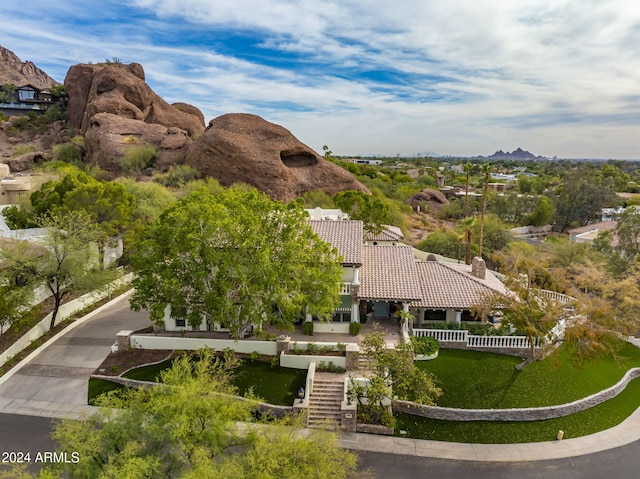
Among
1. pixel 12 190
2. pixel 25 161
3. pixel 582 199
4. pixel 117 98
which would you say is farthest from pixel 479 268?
pixel 25 161

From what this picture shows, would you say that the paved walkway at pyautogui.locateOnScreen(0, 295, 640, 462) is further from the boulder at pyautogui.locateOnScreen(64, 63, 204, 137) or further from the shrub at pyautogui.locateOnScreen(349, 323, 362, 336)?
the boulder at pyautogui.locateOnScreen(64, 63, 204, 137)

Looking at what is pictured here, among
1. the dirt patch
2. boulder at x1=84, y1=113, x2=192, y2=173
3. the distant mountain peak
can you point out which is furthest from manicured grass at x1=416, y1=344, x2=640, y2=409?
the distant mountain peak

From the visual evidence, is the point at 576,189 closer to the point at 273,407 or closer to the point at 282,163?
the point at 282,163

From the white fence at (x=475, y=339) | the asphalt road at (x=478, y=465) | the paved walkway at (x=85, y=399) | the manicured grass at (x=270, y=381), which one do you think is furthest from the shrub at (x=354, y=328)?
the asphalt road at (x=478, y=465)

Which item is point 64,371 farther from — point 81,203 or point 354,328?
point 354,328

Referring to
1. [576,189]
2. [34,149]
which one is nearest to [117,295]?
[34,149]

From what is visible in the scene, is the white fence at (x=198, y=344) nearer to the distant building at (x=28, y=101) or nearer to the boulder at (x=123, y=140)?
the boulder at (x=123, y=140)
